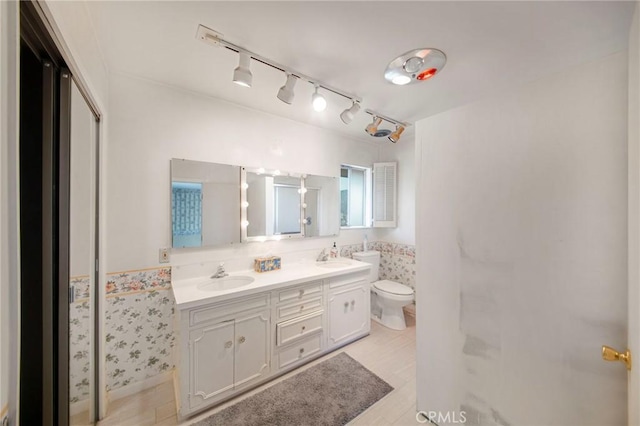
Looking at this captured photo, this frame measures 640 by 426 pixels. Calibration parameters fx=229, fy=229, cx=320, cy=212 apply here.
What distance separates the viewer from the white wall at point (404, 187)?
10.3 feet

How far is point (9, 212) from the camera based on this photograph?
21.5 inches

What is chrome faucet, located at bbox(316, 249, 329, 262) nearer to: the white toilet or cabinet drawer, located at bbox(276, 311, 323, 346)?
the white toilet

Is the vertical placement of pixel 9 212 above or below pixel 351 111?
below

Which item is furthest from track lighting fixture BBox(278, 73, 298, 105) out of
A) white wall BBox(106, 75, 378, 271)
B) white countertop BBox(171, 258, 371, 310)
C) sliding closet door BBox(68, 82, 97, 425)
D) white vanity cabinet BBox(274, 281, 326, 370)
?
white vanity cabinet BBox(274, 281, 326, 370)

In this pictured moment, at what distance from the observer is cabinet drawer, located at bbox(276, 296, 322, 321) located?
1.93m

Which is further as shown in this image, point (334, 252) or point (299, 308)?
point (334, 252)

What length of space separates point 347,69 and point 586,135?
1354 millimetres

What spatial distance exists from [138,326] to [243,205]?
1242 millimetres

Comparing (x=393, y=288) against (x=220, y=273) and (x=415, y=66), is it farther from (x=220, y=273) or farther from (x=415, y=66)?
(x=415, y=66)

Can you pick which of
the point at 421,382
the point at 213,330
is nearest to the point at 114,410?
the point at 213,330

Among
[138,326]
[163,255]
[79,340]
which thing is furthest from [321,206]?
[79,340]

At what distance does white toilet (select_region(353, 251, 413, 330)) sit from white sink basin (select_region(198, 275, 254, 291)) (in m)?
1.41

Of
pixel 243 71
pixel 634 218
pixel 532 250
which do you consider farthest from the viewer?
pixel 243 71

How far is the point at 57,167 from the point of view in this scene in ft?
3.33
